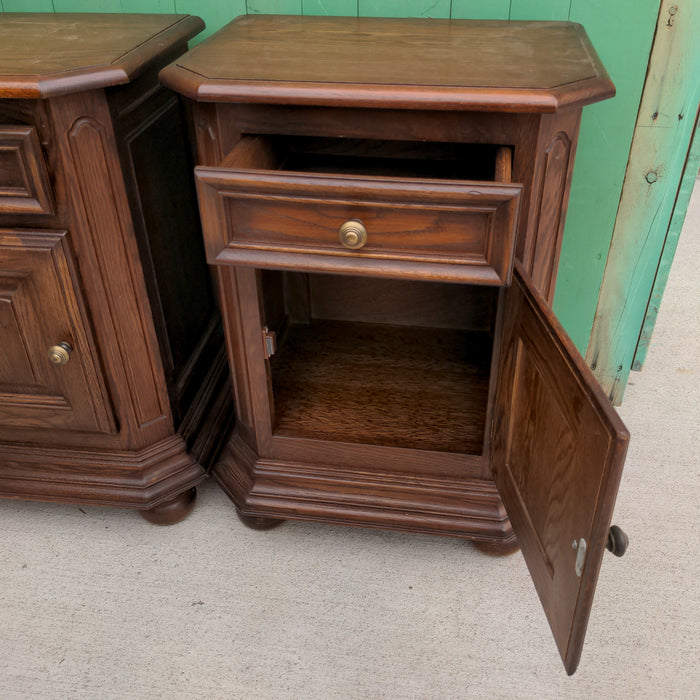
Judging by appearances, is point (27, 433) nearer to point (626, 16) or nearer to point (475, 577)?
point (475, 577)

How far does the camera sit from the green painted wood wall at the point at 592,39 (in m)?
1.10

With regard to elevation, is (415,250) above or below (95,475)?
above

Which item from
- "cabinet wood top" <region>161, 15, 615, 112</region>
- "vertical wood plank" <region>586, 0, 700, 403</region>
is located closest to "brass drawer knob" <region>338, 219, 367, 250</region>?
"cabinet wood top" <region>161, 15, 615, 112</region>

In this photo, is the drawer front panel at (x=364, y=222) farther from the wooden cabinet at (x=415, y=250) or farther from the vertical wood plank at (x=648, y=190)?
the vertical wood plank at (x=648, y=190)

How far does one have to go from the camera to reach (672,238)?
127 centimetres

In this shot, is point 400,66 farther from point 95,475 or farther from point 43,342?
point 95,475

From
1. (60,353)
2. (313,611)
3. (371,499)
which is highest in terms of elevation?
(60,353)

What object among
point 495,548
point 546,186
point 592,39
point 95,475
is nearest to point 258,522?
point 95,475

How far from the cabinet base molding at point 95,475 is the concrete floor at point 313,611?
0.28 ft

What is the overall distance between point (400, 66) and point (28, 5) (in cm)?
77

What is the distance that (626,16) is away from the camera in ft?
3.57

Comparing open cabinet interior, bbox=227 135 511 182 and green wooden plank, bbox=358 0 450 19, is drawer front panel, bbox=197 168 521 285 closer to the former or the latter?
open cabinet interior, bbox=227 135 511 182

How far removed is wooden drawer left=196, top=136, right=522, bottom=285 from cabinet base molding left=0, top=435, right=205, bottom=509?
0.46m

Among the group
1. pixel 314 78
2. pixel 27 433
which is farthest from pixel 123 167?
pixel 27 433
